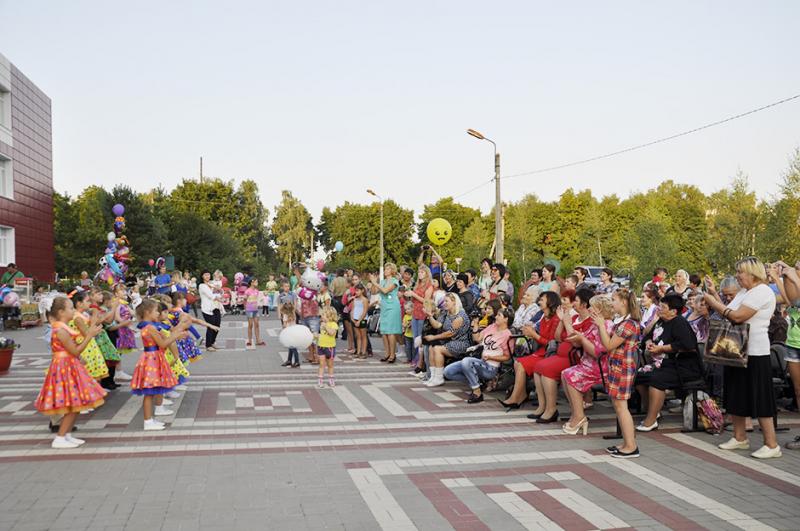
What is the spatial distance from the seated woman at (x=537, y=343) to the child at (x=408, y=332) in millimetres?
4157

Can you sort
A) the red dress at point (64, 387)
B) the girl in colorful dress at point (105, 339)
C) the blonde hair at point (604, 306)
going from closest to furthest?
the red dress at point (64, 387) → the blonde hair at point (604, 306) → the girl in colorful dress at point (105, 339)

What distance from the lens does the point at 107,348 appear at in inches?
375

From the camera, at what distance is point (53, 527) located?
4684 mm

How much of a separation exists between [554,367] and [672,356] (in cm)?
135

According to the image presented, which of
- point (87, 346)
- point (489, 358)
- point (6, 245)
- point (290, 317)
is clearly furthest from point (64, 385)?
point (6, 245)

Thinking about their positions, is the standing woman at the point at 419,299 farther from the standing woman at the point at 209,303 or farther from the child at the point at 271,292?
the child at the point at 271,292

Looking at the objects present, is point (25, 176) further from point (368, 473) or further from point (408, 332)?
point (368, 473)

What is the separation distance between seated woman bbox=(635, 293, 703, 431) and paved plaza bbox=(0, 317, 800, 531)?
48cm

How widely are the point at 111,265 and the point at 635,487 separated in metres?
28.0

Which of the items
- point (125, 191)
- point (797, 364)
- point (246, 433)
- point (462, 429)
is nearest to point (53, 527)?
point (246, 433)

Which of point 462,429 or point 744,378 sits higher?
point 744,378

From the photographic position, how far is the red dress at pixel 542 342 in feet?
27.8

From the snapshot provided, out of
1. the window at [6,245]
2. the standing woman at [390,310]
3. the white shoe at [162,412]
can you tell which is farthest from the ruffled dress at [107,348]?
the window at [6,245]

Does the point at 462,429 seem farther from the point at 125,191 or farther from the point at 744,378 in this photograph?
the point at 125,191
